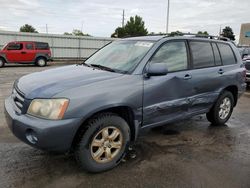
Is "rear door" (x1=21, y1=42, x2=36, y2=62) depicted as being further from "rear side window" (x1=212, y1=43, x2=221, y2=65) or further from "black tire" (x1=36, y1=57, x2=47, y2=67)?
"rear side window" (x1=212, y1=43, x2=221, y2=65)

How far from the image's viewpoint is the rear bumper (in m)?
2.89

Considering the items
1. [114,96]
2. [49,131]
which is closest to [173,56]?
[114,96]

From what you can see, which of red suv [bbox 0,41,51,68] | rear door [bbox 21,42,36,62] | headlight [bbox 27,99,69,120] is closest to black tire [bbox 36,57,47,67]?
red suv [bbox 0,41,51,68]

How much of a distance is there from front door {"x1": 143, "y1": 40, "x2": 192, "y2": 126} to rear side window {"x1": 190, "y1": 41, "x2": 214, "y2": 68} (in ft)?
0.69

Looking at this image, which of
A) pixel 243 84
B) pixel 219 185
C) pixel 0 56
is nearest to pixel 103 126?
pixel 219 185

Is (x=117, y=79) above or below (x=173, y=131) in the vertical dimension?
above

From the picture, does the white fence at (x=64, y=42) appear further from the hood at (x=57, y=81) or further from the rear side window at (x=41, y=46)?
the hood at (x=57, y=81)

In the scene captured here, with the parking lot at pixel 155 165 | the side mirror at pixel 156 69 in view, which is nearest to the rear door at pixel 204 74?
the parking lot at pixel 155 165

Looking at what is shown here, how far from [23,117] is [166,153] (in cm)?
217

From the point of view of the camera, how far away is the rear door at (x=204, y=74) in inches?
176

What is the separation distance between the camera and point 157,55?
395cm

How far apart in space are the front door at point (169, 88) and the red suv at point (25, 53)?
16231 millimetres

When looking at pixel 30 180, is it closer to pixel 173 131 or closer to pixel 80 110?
pixel 80 110

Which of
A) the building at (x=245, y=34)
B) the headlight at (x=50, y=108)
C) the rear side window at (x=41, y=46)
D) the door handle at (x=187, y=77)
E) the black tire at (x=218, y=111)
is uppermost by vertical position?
the building at (x=245, y=34)
